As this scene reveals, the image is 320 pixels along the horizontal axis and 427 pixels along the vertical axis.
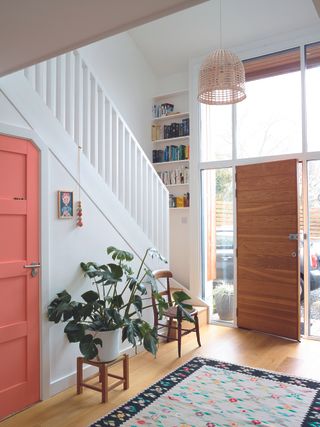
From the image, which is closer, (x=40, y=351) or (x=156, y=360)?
(x=40, y=351)

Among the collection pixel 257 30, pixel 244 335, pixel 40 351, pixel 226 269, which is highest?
pixel 257 30

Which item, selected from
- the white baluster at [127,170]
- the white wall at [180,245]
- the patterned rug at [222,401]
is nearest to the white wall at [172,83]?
the white wall at [180,245]

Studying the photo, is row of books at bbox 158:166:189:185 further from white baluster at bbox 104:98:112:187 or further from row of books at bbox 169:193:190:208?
white baluster at bbox 104:98:112:187

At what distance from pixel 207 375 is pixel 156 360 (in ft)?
2.06

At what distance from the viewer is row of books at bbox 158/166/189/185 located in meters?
5.61

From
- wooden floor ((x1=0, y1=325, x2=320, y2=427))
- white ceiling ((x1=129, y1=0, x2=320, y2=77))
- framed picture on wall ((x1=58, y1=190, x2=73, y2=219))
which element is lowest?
wooden floor ((x1=0, y1=325, x2=320, y2=427))

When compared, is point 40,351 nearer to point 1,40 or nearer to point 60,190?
point 60,190

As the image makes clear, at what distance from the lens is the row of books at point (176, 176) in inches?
221

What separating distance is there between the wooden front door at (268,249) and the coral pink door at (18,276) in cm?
287

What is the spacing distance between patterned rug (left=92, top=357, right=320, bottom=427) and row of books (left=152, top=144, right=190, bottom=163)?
3.10m

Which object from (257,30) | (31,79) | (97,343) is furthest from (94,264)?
(257,30)

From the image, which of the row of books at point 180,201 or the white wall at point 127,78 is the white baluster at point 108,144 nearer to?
the white wall at point 127,78

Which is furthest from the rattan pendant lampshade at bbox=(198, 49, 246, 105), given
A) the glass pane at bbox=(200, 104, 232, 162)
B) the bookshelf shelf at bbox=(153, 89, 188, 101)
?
the bookshelf shelf at bbox=(153, 89, 188, 101)

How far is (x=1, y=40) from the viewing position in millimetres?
2041
